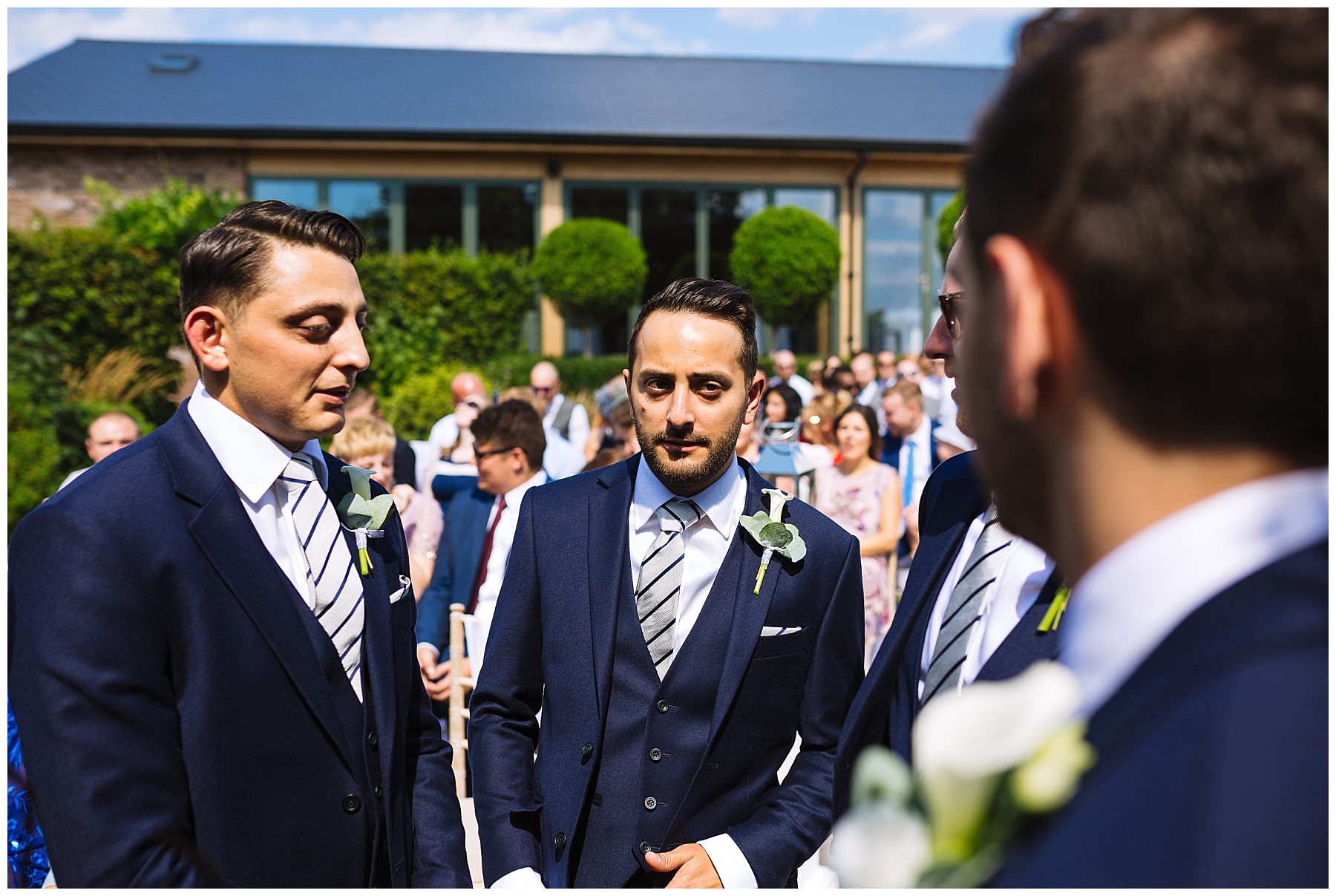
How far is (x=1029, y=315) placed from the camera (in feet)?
2.82

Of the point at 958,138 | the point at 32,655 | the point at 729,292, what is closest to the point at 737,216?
the point at 958,138

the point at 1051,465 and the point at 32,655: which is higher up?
the point at 1051,465

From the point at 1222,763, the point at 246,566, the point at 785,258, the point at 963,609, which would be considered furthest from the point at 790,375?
the point at 1222,763

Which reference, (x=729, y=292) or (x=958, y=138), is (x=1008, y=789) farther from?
(x=958, y=138)

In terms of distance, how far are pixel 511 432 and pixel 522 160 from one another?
16.1 meters

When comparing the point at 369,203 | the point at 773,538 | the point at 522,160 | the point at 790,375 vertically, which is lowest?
the point at 773,538

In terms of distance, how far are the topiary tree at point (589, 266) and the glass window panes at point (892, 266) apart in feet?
18.2

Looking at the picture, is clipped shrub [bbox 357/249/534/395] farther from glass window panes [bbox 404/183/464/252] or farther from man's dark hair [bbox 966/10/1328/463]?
man's dark hair [bbox 966/10/1328/463]

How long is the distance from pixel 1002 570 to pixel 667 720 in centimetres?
94

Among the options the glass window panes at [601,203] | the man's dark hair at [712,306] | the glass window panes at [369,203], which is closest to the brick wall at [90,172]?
the glass window panes at [369,203]

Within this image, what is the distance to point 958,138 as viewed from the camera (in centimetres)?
2119

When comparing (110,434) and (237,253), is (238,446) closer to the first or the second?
(237,253)

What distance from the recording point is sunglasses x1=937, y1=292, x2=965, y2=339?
7.43 feet

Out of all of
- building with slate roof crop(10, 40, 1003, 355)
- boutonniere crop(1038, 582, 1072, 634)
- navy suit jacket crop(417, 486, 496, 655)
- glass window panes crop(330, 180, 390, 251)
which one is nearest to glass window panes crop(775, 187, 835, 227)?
building with slate roof crop(10, 40, 1003, 355)
